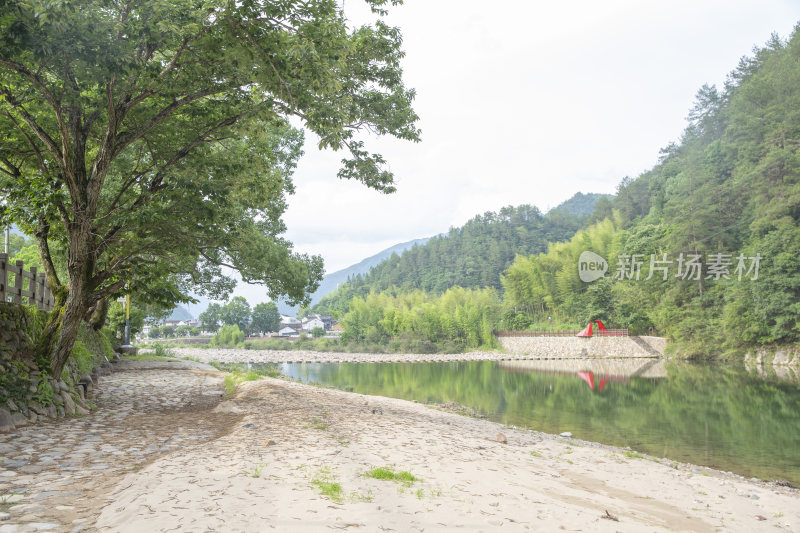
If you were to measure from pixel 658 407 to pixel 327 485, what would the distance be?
1166 cm

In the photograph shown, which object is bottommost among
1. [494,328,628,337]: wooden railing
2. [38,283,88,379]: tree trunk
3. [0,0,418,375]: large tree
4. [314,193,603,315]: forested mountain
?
[494,328,628,337]: wooden railing

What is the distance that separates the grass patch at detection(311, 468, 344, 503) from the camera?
3174mm

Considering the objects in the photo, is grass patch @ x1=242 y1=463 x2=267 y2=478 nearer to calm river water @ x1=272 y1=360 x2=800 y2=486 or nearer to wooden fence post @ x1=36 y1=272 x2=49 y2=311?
wooden fence post @ x1=36 y1=272 x2=49 y2=311

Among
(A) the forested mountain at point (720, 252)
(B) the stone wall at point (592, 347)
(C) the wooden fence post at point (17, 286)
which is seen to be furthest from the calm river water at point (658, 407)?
(B) the stone wall at point (592, 347)

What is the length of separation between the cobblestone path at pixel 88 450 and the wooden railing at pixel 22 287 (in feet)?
5.97

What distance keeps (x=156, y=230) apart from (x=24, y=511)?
412cm

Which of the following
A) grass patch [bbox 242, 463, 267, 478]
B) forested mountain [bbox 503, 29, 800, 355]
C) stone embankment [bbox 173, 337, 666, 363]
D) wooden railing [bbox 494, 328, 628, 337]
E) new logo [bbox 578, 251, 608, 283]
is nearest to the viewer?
grass patch [bbox 242, 463, 267, 478]

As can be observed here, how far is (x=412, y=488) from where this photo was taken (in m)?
3.49

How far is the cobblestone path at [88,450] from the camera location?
284cm

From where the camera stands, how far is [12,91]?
5.38 m

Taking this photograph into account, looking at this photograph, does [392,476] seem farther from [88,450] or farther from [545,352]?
[545,352]

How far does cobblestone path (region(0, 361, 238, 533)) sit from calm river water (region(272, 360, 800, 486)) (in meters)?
6.65

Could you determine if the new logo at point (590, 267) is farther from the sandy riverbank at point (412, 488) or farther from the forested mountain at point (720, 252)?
the sandy riverbank at point (412, 488)

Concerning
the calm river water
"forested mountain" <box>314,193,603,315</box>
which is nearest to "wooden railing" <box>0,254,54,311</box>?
the calm river water
